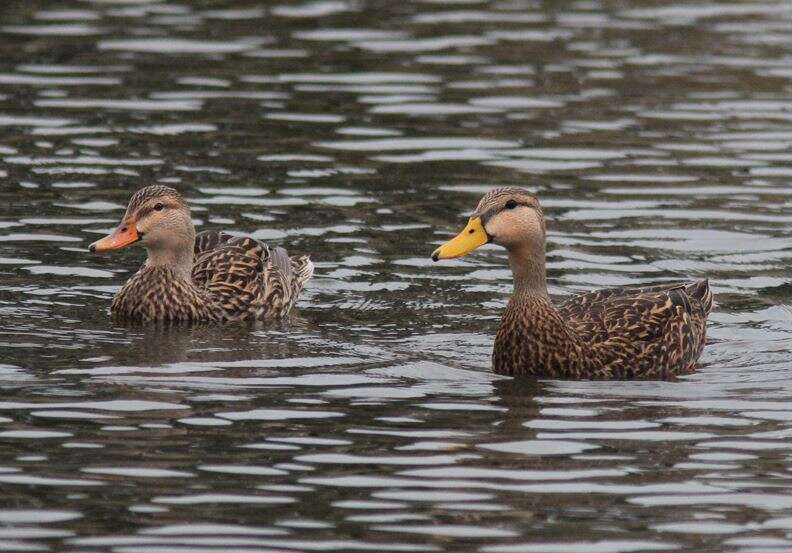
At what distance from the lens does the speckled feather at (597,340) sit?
13.9 meters

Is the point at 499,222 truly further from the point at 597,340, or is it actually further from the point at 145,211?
the point at 145,211

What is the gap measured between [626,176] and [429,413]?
8.06 m

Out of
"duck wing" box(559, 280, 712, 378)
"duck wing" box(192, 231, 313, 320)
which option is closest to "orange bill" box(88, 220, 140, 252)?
"duck wing" box(192, 231, 313, 320)

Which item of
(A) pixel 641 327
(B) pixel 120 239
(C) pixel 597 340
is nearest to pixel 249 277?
(B) pixel 120 239

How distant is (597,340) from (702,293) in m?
1.60

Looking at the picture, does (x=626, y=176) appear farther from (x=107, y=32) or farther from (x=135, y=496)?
(x=135, y=496)

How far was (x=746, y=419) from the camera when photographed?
12516mm

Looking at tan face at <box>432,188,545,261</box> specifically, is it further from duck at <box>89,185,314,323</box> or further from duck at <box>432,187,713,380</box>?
duck at <box>89,185,314,323</box>

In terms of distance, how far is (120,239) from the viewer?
15.4 metres

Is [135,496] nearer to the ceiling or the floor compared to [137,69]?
nearer to the floor

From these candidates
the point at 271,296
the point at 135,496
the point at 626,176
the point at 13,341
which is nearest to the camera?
the point at 135,496

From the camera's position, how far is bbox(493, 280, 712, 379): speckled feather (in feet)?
45.4

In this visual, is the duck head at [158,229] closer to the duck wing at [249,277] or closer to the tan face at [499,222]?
the duck wing at [249,277]

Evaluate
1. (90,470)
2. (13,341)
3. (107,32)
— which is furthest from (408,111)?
(90,470)
